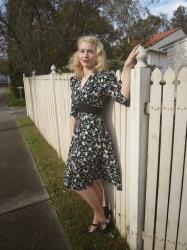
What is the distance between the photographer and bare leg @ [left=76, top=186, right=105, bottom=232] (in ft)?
9.30

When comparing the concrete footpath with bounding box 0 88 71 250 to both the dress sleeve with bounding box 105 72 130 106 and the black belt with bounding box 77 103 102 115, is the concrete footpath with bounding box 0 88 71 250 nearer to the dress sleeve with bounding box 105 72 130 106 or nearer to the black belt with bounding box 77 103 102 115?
the black belt with bounding box 77 103 102 115

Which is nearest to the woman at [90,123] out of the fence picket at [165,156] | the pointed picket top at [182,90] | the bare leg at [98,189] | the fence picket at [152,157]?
the bare leg at [98,189]

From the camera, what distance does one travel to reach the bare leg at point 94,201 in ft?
9.30

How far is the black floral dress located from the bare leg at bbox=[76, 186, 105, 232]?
14cm

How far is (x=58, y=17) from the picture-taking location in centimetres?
888

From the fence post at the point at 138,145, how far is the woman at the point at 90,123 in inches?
11.3

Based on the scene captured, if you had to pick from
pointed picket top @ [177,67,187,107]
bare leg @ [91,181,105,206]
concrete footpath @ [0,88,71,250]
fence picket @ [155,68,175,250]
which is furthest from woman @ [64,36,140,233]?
concrete footpath @ [0,88,71,250]

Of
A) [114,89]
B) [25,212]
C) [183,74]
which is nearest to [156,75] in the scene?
[183,74]

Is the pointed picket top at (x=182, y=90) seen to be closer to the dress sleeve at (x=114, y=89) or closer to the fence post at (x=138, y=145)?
the fence post at (x=138, y=145)

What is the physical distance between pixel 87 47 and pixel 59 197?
2.24 m

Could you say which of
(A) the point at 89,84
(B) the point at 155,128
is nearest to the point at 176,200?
(B) the point at 155,128

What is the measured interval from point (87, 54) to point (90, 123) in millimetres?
683

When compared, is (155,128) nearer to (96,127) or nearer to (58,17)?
(96,127)

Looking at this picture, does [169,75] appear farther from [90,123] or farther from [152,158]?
[90,123]
